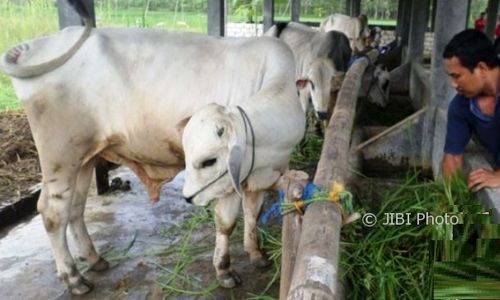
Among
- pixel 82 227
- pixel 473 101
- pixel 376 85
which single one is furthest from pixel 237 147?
pixel 376 85

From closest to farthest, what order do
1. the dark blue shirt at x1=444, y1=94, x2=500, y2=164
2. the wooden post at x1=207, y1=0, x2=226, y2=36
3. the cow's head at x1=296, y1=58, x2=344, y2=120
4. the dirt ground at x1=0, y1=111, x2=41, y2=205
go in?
the dark blue shirt at x1=444, y1=94, x2=500, y2=164 < the dirt ground at x1=0, y1=111, x2=41, y2=205 < the cow's head at x1=296, y1=58, x2=344, y2=120 < the wooden post at x1=207, y1=0, x2=226, y2=36

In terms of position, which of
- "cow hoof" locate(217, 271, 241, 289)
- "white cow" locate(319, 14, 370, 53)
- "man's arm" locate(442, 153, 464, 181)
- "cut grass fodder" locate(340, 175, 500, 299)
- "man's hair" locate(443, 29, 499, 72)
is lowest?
"cow hoof" locate(217, 271, 241, 289)

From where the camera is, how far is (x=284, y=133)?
2.63 metres

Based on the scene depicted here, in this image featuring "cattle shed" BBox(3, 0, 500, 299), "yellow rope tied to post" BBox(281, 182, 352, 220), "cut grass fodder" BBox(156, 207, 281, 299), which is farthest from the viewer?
"cut grass fodder" BBox(156, 207, 281, 299)

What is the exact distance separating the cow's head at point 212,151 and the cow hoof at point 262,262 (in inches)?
38.9

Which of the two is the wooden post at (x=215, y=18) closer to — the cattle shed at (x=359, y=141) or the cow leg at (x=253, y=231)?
the cattle shed at (x=359, y=141)

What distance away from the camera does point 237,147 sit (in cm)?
230

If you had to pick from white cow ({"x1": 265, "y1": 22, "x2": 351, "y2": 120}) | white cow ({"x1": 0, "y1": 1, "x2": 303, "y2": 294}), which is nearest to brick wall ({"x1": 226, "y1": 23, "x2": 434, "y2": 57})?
white cow ({"x1": 265, "y1": 22, "x2": 351, "y2": 120})

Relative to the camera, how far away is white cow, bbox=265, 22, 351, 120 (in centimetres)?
537

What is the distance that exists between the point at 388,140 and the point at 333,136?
1.95 metres

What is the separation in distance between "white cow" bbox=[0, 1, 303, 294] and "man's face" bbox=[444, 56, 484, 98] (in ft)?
2.73

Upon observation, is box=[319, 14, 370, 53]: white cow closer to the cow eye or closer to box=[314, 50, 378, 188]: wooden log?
box=[314, 50, 378, 188]: wooden log

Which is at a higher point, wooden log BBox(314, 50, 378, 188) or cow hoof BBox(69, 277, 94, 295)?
wooden log BBox(314, 50, 378, 188)

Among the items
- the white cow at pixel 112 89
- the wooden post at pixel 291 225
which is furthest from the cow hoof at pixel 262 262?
the wooden post at pixel 291 225
